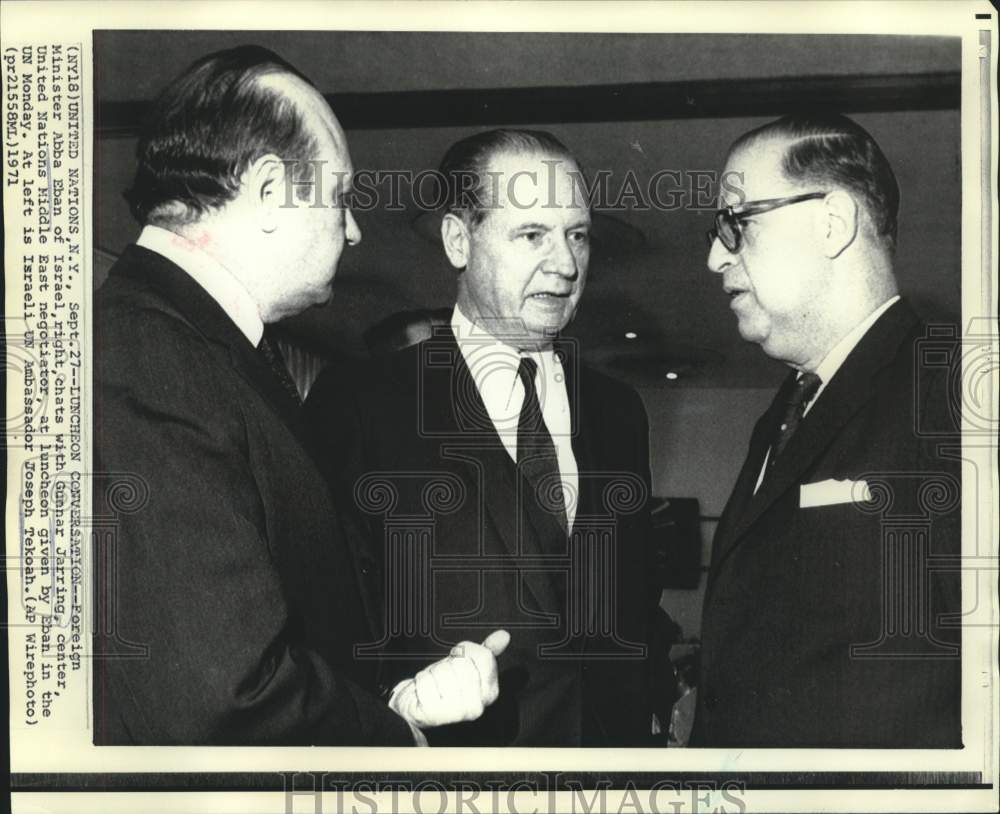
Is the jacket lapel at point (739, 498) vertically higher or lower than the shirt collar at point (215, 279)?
lower

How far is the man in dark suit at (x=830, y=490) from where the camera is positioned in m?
2.43

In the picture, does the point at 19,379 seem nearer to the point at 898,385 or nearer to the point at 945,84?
the point at 898,385

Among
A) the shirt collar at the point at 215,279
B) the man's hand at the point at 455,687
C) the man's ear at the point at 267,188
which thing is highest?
the man's ear at the point at 267,188

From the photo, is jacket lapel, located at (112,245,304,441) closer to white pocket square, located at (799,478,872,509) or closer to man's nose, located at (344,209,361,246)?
man's nose, located at (344,209,361,246)

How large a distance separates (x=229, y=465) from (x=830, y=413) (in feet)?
4.03

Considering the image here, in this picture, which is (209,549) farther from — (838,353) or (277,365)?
(838,353)

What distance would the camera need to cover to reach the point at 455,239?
2457 mm

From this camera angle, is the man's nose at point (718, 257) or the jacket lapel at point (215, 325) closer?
the jacket lapel at point (215, 325)

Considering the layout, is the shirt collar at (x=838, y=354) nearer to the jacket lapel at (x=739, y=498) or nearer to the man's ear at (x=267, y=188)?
the jacket lapel at (x=739, y=498)

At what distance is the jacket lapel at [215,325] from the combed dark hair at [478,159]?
515mm

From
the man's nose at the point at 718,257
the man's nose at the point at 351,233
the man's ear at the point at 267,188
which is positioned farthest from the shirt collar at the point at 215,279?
the man's nose at the point at 718,257

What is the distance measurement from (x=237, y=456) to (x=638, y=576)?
85 cm

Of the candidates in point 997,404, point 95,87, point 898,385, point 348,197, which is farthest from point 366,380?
point 997,404

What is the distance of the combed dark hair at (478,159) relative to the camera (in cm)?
246
